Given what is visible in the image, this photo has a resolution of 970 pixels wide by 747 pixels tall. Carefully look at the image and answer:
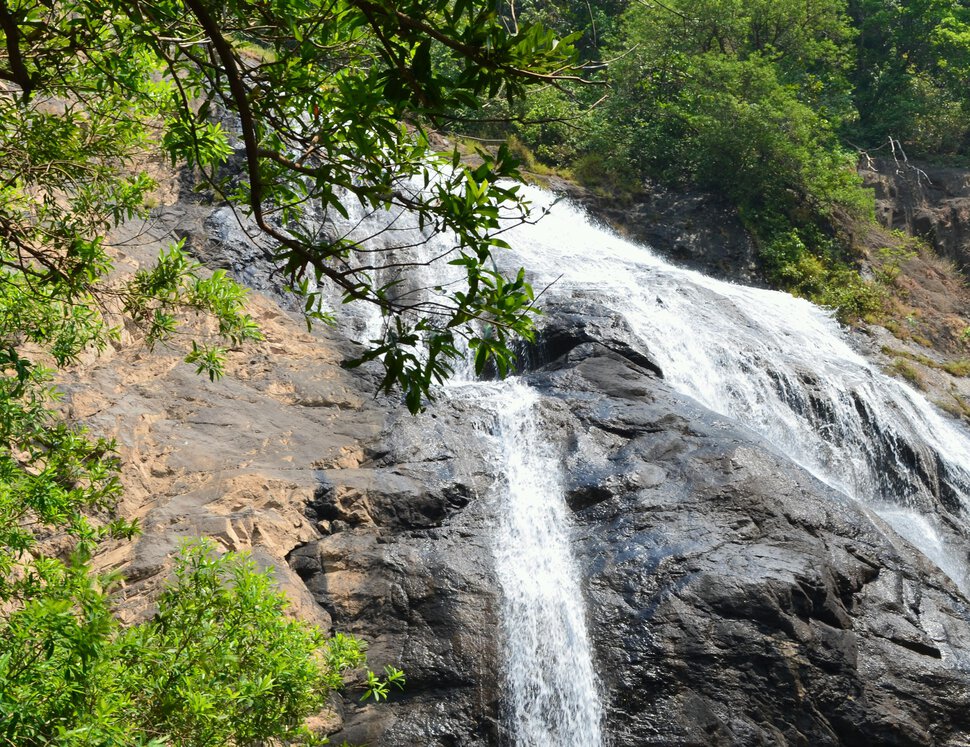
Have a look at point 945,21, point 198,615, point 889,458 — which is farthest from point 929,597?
point 945,21

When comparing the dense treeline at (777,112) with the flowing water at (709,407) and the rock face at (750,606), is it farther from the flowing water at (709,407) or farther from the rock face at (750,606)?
the rock face at (750,606)

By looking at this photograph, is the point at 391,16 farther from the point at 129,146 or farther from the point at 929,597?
the point at 929,597

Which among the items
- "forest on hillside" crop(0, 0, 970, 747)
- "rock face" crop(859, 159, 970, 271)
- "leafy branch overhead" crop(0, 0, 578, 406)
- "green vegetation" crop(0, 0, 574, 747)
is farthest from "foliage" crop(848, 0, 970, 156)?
"leafy branch overhead" crop(0, 0, 578, 406)

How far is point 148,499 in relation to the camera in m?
9.37

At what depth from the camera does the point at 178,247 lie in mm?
5434

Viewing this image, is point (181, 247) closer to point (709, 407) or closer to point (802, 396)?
point (709, 407)

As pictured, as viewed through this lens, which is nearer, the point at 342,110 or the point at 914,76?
the point at 342,110

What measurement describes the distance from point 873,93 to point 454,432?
23.8 meters

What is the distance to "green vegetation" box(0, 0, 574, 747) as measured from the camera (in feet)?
10.4

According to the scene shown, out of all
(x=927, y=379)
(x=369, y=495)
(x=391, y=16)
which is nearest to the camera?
(x=391, y=16)

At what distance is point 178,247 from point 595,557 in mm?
6278

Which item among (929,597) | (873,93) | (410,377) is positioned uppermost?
(873,93)

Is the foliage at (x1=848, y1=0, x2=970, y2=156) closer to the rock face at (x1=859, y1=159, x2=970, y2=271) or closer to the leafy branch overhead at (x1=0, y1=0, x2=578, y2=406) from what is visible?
the rock face at (x1=859, y1=159, x2=970, y2=271)

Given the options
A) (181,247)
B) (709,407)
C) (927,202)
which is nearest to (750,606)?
(709,407)
